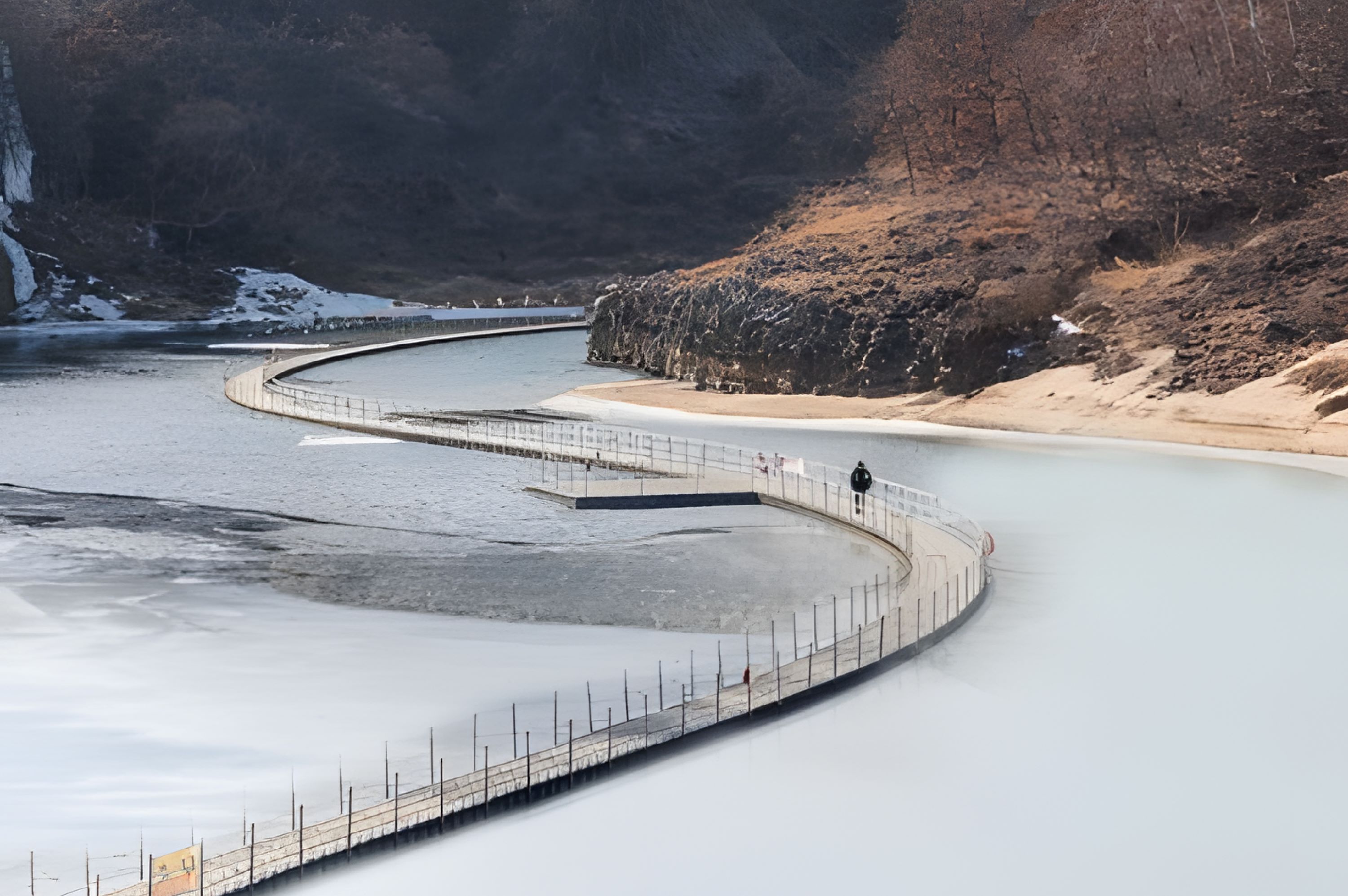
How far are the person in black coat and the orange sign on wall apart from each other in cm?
2738

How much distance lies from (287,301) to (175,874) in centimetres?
15801

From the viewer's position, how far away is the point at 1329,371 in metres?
59.8

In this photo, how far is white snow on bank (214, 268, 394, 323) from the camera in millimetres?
168250

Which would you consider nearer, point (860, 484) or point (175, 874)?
point (175, 874)

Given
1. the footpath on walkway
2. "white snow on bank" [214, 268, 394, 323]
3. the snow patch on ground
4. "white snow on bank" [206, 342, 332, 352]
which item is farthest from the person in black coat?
"white snow on bank" [214, 268, 394, 323]

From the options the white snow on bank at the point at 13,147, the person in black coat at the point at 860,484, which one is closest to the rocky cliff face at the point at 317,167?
the white snow on bank at the point at 13,147

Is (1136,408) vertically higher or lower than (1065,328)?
lower

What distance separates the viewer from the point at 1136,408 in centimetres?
6456

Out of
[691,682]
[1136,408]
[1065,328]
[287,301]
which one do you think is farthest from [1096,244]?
[287,301]

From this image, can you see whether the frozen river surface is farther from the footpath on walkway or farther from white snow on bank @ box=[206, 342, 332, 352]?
white snow on bank @ box=[206, 342, 332, 352]

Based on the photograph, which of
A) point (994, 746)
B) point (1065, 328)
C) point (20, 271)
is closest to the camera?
point (994, 746)

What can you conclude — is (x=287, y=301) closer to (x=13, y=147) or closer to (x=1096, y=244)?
(x=13, y=147)

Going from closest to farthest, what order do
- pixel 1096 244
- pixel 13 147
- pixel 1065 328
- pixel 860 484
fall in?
pixel 860 484 < pixel 1065 328 < pixel 1096 244 < pixel 13 147

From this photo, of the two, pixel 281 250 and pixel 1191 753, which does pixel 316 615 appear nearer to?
pixel 1191 753
